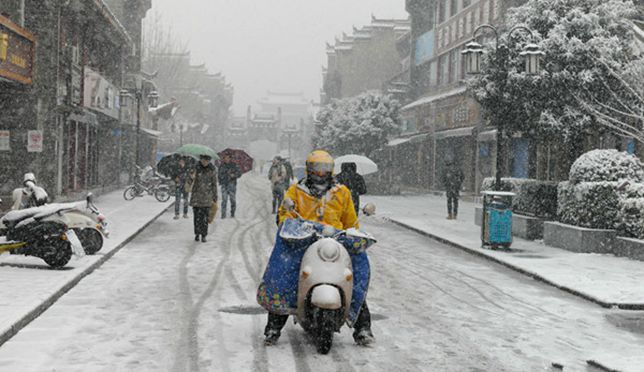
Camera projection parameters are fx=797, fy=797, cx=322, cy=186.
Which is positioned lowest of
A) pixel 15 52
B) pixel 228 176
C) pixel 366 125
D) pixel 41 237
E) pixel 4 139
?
pixel 41 237

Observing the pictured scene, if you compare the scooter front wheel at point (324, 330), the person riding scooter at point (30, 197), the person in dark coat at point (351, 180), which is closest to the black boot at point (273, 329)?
the scooter front wheel at point (324, 330)

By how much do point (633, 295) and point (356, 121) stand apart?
33.1 m

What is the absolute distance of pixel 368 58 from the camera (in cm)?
8075

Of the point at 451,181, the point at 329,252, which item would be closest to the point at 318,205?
the point at 329,252

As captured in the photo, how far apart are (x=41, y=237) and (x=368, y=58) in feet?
236

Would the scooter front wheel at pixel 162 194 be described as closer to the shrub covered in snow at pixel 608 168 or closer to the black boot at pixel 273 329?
the shrub covered in snow at pixel 608 168

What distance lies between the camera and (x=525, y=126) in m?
20.4

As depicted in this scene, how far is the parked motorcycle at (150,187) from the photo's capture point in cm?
2803

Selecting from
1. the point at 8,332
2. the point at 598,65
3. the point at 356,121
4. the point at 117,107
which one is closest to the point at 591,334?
the point at 8,332

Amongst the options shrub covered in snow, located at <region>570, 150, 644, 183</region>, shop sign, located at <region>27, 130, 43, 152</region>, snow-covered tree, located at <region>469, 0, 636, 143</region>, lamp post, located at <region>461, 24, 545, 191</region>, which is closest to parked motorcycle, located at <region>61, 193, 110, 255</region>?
shop sign, located at <region>27, 130, 43, 152</region>

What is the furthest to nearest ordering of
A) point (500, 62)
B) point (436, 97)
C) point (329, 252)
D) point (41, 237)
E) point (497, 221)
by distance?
1. point (436, 97)
2. point (500, 62)
3. point (497, 221)
4. point (41, 237)
5. point (329, 252)

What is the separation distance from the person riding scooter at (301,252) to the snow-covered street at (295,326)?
21 cm

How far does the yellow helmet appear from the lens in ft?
22.2

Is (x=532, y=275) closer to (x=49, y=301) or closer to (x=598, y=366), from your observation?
(x=598, y=366)
